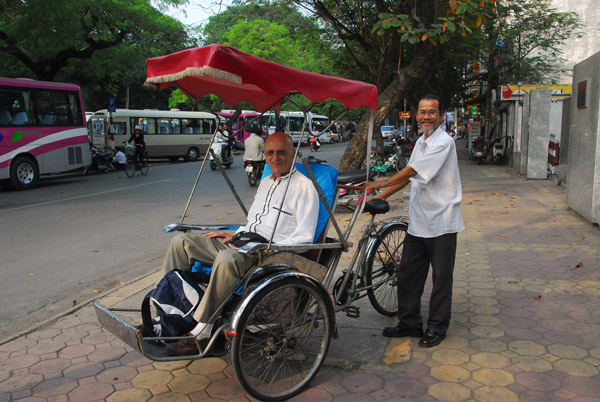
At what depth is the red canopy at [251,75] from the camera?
→ 279cm

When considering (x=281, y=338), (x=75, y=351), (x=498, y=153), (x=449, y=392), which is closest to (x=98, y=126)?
(x=498, y=153)

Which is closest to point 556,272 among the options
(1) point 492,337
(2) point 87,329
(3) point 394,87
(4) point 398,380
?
(1) point 492,337

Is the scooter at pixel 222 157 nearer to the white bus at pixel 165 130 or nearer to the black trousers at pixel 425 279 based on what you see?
the white bus at pixel 165 130

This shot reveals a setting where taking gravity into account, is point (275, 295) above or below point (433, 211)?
below

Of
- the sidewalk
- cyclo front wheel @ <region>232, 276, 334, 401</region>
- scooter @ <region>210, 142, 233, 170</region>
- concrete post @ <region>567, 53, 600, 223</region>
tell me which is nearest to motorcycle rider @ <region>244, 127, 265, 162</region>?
scooter @ <region>210, 142, 233, 170</region>

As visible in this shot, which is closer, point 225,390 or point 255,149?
point 225,390

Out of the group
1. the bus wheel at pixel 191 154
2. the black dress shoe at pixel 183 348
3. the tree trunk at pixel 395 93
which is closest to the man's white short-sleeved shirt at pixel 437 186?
the black dress shoe at pixel 183 348

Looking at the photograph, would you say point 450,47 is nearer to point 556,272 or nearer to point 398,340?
point 556,272

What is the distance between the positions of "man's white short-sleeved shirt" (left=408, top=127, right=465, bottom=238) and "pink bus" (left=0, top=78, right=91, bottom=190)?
517 inches

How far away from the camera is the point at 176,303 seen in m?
2.95

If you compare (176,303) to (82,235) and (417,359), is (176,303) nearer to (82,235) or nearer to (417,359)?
(417,359)

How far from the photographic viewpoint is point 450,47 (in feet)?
53.8

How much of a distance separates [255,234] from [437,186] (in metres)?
1.29

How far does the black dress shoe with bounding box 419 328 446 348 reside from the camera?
3537 millimetres
